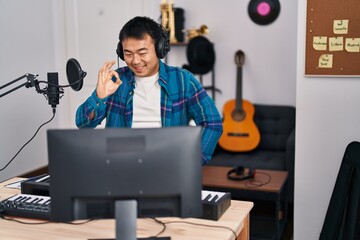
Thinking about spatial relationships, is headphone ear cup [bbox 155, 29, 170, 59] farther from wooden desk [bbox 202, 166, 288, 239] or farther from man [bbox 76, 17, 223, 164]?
wooden desk [bbox 202, 166, 288, 239]

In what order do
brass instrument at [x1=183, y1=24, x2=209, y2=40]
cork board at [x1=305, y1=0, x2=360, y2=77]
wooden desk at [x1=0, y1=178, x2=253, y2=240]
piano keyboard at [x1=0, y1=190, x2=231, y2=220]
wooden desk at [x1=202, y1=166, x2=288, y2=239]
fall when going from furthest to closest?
1. brass instrument at [x1=183, y1=24, x2=209, y2=40]
2. wooden desk at [x1=202, y1=166, x2=288, y2=239]
3. cork board at [x1=305, y1=0, x2=360, y2=77]
4. piano keyboard at [x1=0, y1=190, x2=231, y2=220]
5. wooden desk at [x1=0, y1=178, x2=253, y2=240]

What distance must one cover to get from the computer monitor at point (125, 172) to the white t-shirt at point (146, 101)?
0.78 metres

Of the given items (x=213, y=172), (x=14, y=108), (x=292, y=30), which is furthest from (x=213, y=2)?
(x=14, y=108)

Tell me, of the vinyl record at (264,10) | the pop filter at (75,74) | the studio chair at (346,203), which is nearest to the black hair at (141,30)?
the pop filter at (75,74)

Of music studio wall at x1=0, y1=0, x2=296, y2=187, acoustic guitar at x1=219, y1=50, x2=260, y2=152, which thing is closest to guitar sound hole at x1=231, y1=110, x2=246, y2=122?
acoustic guitar at x1=219, y1=50, x2=260, y2=152

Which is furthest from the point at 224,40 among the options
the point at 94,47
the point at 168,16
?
the point at 94,47

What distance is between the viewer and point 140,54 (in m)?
1.97

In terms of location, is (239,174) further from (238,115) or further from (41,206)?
(41,206)

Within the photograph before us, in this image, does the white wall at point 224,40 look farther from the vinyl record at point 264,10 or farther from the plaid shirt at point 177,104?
the plaid shirt at point 177,104

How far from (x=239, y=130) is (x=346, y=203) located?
1.71 m

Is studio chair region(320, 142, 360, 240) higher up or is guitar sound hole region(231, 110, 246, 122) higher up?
guitar sound hole region(231, 110, 246, 122)

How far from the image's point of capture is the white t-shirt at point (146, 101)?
2.08m

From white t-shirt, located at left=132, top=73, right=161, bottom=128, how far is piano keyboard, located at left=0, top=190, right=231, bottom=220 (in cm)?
51

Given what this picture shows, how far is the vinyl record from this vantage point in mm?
4309
